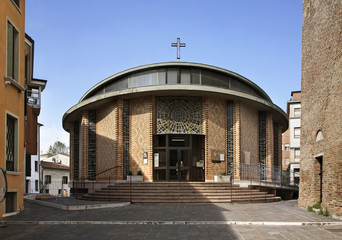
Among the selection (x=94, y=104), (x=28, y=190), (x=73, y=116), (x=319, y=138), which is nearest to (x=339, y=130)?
(x=319, y=138)

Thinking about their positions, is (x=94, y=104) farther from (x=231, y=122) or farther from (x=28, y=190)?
(x=28, y=190)

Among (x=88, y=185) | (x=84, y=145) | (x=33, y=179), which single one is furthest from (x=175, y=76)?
(x=33, y=179)

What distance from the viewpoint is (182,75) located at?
828 inches

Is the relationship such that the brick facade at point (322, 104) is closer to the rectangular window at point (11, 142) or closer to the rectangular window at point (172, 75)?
the rectangular window at point (172, 75)

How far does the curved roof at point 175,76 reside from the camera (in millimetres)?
20922

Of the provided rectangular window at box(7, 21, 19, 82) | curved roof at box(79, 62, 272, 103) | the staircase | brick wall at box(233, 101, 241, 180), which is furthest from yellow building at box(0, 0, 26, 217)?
brick wall at box(233, 101, 241, 180)

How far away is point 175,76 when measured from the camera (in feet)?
68.8

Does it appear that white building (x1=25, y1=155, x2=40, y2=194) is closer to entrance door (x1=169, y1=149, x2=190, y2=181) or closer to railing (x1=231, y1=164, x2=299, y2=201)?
entrance door (x1=169, y1=149, x2=190, y2=181)

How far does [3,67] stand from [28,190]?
34.6m

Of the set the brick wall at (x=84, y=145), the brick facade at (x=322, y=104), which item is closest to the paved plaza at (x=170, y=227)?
the brick facade at (x=322, y=104)

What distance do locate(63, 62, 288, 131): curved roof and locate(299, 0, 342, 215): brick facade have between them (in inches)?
239

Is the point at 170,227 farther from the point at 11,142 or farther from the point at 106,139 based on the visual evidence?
the point at 106,139

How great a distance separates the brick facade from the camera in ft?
38.2

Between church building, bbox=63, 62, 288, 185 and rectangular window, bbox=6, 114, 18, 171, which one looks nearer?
rectangular window, bbox=6, 114, 18, 171
